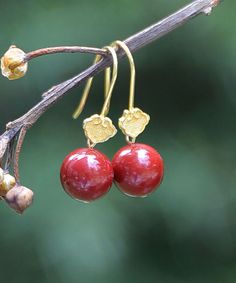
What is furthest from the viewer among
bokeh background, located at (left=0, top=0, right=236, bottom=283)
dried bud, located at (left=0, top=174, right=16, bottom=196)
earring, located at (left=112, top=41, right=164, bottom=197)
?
bokeh background, located at (left=0, top=0, right=236, bottom=283)

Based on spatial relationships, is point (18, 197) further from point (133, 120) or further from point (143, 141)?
point (143, 141)

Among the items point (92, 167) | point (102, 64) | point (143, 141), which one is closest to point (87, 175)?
point (92, 167)

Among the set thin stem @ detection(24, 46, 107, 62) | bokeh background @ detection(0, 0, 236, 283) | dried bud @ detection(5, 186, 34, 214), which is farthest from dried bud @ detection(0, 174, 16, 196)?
bokeh background @ detection(0, 0, 236, 283)

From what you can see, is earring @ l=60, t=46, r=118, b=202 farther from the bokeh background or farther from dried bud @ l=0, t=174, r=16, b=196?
the bokeh background

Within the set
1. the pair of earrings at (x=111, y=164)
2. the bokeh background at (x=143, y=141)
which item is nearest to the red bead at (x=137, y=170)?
the pair of earrings at (x=111, y=164)

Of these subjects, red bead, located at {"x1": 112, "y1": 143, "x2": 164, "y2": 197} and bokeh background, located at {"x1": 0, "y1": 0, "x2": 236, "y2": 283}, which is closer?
red bead, located at {"x1": 112, "y1": 143, "x2": 164, "y2": 197}

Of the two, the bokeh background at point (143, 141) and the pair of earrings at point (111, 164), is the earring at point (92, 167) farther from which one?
the bokeh background at point (143, 141)
